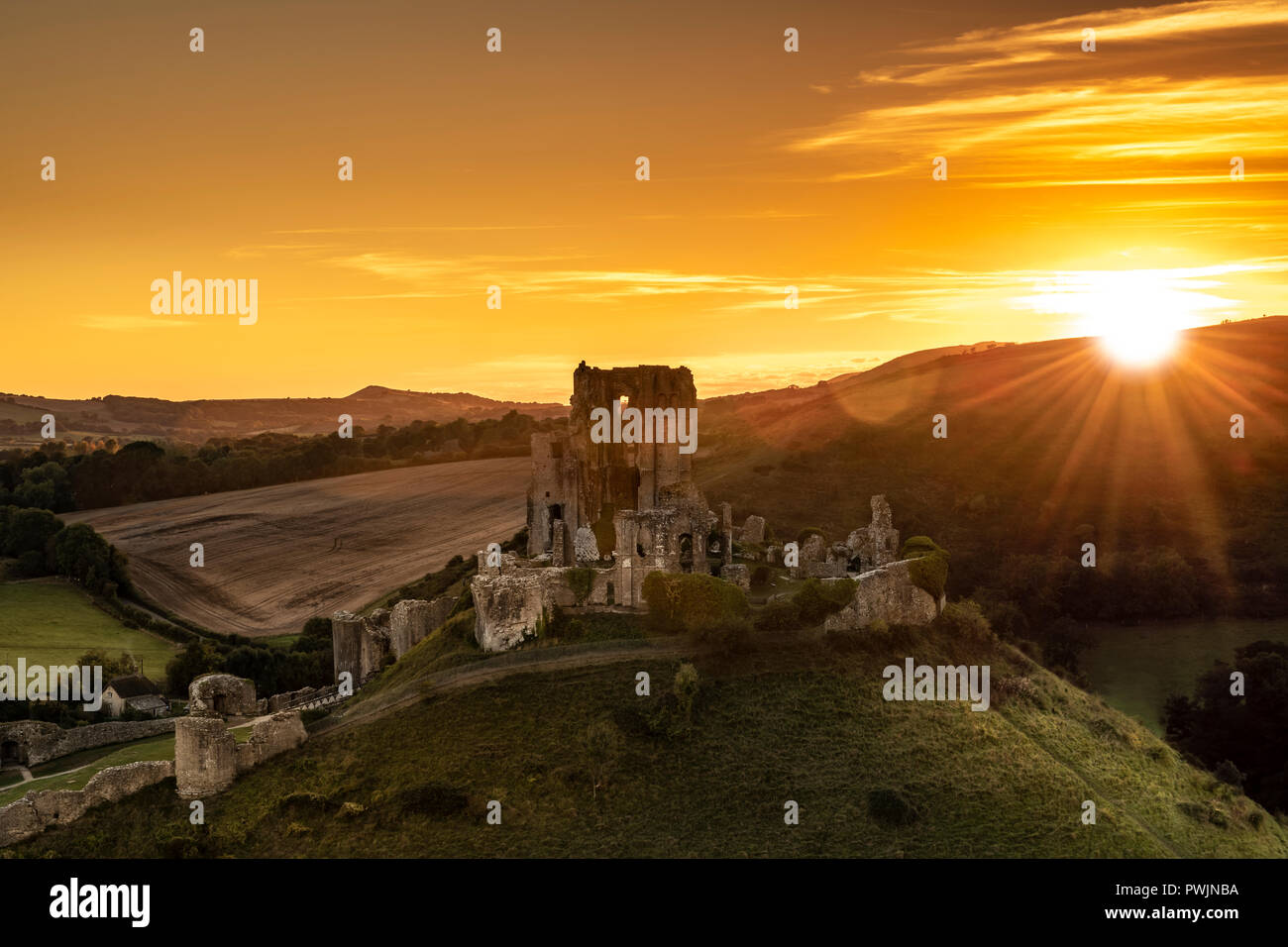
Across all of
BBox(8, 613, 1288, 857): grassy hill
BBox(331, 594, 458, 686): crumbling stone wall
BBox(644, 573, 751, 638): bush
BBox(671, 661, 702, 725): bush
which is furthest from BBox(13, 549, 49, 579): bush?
BBox(671, 661, 702, 725): bush

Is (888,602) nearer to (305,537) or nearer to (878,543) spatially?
(878,543)

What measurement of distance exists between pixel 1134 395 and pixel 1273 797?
88189 mm

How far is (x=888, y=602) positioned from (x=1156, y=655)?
47.9 meters

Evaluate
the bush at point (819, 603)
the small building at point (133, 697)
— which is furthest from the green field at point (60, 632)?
the bush at point (819, 603)

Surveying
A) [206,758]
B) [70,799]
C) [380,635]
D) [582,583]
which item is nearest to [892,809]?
[582,583]

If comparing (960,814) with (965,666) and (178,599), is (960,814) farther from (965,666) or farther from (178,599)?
(178,599)

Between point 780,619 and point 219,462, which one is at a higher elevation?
point 219,462

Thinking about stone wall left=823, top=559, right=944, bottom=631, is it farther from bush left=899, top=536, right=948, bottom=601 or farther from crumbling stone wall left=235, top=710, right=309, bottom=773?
crumbling stone wall left=235, top=710, right=309, bottom=773

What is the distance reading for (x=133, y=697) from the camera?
57.1 m

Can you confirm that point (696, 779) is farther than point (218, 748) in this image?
No

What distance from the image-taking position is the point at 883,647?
132 ft

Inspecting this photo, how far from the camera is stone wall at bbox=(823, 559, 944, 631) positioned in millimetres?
40031
